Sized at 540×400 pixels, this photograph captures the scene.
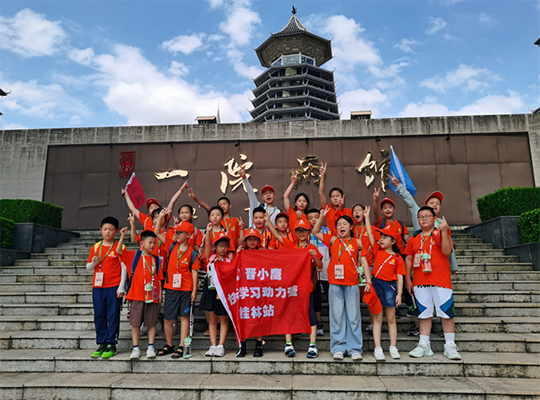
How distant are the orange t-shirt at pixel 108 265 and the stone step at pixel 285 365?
88 cm

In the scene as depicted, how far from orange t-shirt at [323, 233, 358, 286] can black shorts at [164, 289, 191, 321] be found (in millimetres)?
1766

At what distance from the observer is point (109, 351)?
13.8 ft

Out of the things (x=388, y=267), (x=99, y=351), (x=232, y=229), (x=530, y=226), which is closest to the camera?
(x=99, y=351)

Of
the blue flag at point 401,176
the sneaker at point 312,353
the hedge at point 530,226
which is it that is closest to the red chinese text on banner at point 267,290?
the sneaker at point 312,353

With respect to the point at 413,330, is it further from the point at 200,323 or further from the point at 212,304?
the point at 200,323

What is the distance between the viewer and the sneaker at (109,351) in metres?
4.12

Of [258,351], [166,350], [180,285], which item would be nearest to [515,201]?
[258,351]

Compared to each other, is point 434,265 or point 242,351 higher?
point 434,265

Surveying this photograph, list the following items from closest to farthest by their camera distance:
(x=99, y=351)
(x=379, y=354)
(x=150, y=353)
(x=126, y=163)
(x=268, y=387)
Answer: (x=268, y=387) → (x=379, y=354) → (x=150, y=353) → (x=99, y=351) → (x=126, y=163)

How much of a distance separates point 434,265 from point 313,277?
146 centimetres

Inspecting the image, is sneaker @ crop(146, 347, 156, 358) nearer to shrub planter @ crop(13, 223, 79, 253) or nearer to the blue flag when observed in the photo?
the blue flag

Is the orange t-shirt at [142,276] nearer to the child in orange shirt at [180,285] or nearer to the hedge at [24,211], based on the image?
the child in orange shirt at [180,285]

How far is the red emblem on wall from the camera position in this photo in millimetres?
12016

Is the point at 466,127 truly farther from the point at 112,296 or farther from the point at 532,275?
the point at 112,296
